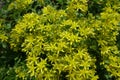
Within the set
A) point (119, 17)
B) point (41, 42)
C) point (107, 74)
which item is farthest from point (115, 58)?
point (41, 42)

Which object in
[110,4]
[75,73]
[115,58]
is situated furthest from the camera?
[110,4]

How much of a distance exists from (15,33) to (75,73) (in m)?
0.84

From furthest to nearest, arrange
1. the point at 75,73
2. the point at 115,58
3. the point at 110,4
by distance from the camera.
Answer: the point at 110,4, the point at 115,58, the point at 75,73

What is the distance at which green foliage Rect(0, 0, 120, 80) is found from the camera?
321cm

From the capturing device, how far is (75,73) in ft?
10.4

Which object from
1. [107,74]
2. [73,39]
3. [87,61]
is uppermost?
[73,39]

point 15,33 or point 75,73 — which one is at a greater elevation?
point 15,33

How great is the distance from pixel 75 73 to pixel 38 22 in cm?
67

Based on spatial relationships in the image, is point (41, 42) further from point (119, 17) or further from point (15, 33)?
point (119, 17)

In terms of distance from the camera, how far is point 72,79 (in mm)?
3195

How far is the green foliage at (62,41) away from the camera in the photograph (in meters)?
3.21

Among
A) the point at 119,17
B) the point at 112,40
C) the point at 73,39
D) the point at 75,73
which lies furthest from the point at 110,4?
the point at 75,73

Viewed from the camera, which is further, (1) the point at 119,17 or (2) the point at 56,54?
(1) the point at 119,17

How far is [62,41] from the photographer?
324cm
